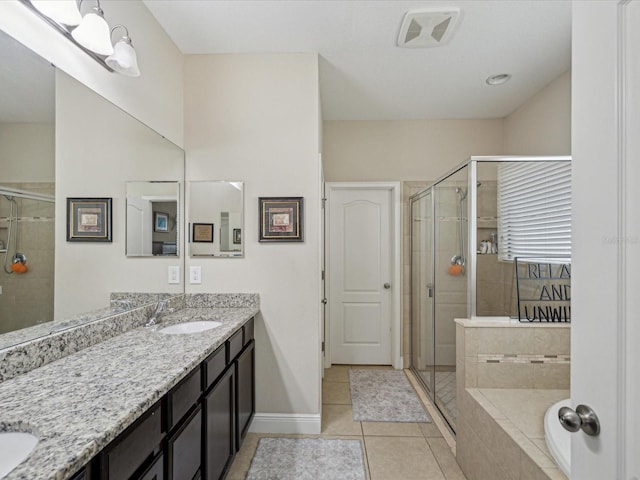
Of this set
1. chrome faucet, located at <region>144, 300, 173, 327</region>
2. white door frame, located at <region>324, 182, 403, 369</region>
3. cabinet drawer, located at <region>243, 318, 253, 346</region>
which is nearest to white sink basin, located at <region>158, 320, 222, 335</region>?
chrome faucet, located at <region>144, 300, 173, 327</region>

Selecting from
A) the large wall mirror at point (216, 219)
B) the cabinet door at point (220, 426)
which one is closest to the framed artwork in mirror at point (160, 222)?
the large wall mirror at point (216, 219)

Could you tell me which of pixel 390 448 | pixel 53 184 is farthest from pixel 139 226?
pixel 390 448

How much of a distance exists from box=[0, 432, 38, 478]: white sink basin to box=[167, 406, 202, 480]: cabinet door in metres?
0.42

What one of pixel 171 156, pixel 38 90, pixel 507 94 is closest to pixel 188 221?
pixel 171 156

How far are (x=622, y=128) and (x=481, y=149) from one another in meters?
3.19

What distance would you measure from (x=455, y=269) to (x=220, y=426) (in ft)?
5.89

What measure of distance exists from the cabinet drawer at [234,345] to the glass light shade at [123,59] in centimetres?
146

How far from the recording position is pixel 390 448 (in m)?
2.12

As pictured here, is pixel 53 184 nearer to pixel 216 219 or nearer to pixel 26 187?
pixel 26 187

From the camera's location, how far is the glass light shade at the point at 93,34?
1332 mm

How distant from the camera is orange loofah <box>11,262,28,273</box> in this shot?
1.16 m

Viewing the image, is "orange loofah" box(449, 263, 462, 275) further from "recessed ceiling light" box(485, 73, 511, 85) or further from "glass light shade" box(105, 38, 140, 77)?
"glass light shade" box(105, 38, 140, 77)

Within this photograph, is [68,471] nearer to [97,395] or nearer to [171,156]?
[97,395]

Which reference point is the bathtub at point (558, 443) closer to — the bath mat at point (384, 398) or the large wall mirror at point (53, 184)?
the bath mat at point (384, 398)
